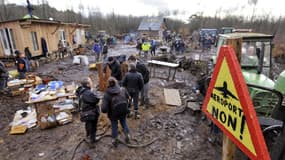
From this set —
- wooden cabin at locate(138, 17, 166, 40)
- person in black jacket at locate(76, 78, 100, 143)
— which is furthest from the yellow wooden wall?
wooden cabin at locate(138, 17, 166, 40)

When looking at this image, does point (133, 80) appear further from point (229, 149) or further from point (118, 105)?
point (229, 149)

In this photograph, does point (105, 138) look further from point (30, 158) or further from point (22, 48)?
point (22, 48)

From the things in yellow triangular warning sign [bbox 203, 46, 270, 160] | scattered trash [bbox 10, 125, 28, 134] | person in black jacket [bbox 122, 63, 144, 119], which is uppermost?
yellow triangular warning sign [bbox 203, 46, 270, 160]

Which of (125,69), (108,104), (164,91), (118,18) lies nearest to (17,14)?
(118,18)

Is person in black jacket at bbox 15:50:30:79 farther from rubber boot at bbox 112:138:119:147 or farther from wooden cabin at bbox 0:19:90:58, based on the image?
rubber boot at bbox 112:138:119:147

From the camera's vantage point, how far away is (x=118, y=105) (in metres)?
3.87

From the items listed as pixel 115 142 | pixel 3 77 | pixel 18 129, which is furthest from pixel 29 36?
pixel 115 142

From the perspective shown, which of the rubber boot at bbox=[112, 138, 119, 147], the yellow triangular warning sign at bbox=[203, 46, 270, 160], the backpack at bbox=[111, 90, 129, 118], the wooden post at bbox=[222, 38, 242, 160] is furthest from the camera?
the rubber boot at bbox=[112, 138, 119, 147]

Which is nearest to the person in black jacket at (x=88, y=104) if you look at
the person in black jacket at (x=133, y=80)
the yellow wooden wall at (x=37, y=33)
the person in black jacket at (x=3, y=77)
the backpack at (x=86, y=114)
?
the backpack at (x=86, y=114)

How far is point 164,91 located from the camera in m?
7.90

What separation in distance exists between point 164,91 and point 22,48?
1064cm

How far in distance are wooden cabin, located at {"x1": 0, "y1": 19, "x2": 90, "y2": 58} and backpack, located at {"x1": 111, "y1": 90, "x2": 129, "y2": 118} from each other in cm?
1153

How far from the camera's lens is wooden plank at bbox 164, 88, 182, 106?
681cm

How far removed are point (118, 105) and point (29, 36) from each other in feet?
40.4
